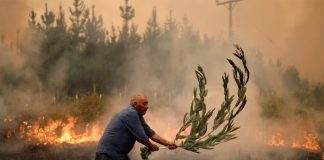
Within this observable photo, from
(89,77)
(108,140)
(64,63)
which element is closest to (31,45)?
(64,63)

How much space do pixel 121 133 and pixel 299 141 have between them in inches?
601

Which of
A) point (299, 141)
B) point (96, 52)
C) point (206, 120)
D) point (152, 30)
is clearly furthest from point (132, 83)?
point (206, 120)

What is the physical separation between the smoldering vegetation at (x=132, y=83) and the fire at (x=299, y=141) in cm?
28

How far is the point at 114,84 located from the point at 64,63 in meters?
3.97

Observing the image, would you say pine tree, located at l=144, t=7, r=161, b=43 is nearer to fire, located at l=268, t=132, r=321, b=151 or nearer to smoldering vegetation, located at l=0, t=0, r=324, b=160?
smoldering vegetation, located at l=0, t=0, r=324, b=160

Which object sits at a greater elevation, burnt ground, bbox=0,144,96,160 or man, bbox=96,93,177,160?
man, bbox=96,93,177,160

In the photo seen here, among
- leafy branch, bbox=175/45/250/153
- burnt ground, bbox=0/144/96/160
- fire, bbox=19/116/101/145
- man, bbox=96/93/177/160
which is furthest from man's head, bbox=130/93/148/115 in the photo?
fire, bbox=19/116/101/145

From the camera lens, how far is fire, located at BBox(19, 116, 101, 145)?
17844 mm

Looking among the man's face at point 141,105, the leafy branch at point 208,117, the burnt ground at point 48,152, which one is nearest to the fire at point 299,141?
the burnt ground at point 48,152

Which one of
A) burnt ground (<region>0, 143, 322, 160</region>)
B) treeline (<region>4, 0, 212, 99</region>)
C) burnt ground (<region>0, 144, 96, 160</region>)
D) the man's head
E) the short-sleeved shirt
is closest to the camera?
the short-sleeved shirt

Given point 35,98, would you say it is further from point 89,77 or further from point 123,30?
point 123,30

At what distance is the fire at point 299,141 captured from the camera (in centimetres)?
1756

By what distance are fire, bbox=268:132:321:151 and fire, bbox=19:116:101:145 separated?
6729mm

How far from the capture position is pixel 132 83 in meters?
31.8
